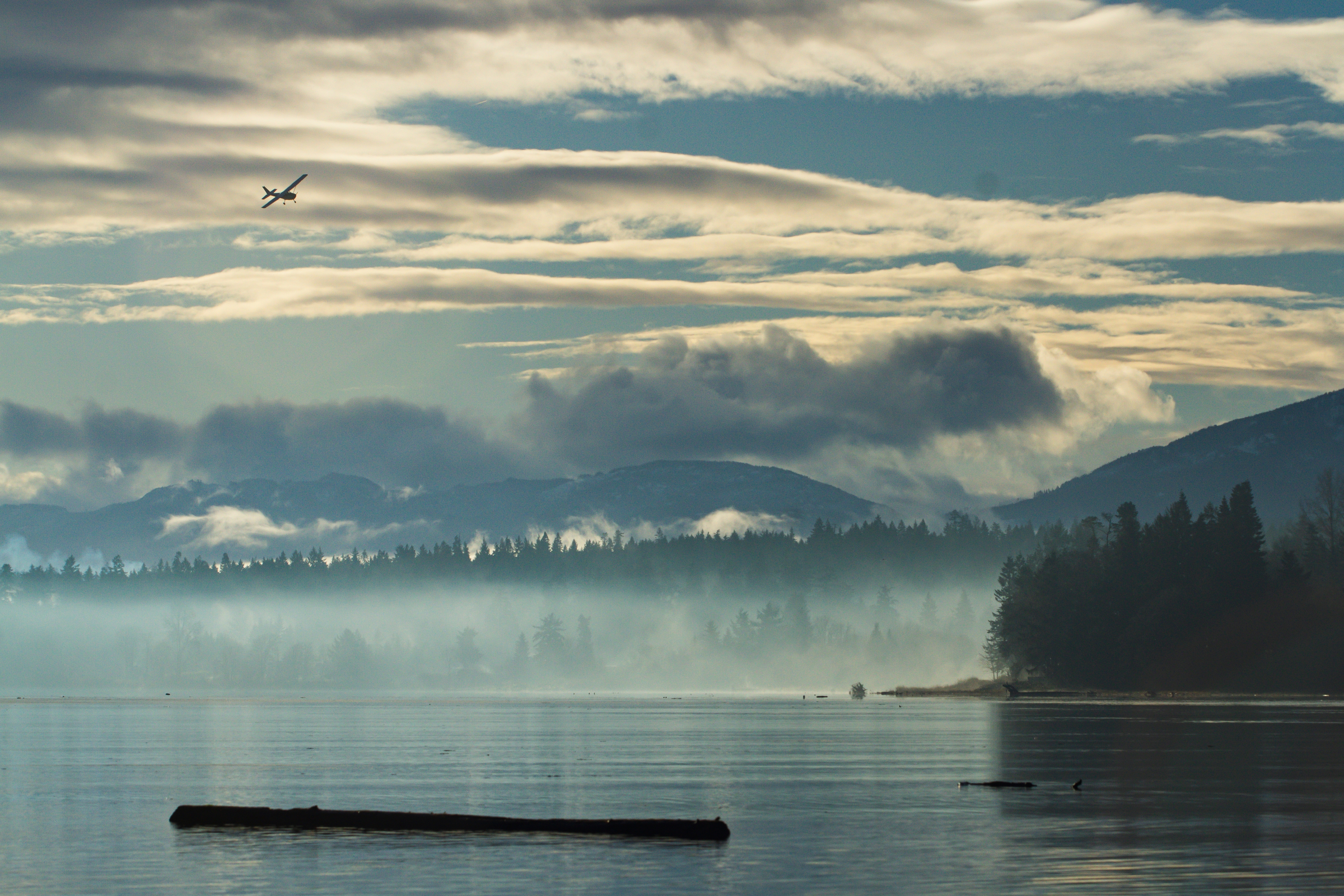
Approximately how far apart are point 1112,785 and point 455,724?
111m

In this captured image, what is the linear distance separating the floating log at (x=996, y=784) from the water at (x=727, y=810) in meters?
1.02

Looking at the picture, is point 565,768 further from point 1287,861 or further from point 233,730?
point 233,730

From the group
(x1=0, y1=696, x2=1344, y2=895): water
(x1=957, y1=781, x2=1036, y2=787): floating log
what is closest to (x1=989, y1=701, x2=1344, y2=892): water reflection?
(x1=0, y1=696, x2=1344, y2=895): water

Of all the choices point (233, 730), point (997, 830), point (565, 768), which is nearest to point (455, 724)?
point (233, 730)

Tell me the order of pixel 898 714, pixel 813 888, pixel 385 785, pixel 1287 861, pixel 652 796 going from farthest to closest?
pixel 898 714
pixel 385 785
pixel 652 796
pixel 1287 861
pixel 813 888

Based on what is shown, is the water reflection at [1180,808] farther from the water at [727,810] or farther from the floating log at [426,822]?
the floating log at [426,822]

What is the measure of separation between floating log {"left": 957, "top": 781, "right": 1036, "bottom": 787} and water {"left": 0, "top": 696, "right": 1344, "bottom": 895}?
3.33ft

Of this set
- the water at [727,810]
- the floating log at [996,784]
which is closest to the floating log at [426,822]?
the water at [727,810]

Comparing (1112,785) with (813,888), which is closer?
(813,888)

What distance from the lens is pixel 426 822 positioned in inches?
2287

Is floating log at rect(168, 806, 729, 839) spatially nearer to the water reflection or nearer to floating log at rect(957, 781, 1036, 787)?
the water reflection

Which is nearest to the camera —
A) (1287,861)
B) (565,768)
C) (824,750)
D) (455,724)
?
(1287,861)

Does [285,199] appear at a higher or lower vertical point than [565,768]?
higher

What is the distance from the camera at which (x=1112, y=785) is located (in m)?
76.1
